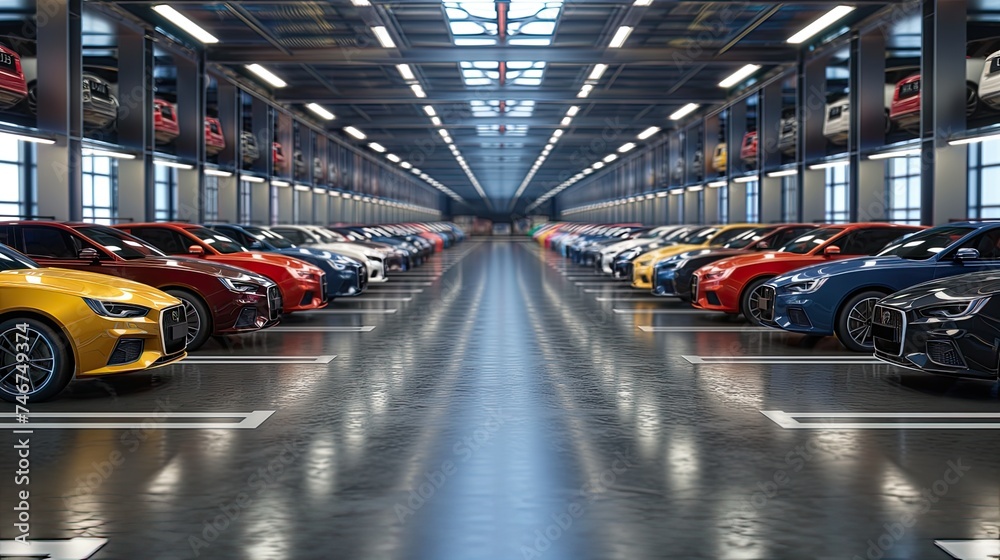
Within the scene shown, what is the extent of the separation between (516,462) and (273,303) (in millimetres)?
6622

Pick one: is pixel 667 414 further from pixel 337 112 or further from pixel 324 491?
pixel 337 112

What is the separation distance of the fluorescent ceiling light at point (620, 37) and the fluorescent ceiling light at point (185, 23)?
376 inches

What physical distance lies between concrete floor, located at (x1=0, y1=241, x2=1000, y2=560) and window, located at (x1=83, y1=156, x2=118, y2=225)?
76.1 ft

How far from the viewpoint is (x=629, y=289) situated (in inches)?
863

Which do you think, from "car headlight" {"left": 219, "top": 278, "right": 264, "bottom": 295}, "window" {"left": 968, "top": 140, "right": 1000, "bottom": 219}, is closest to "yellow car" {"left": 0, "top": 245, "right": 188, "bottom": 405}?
"car headlight" {"left": 219, "top": 278, "right": 264, "bottom": 295}

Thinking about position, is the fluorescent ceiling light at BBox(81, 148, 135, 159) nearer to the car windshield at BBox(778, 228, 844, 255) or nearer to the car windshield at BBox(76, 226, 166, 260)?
the car windshield at BBox(76, 226, 166, 260)

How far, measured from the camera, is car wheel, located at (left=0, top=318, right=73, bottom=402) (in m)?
7.79

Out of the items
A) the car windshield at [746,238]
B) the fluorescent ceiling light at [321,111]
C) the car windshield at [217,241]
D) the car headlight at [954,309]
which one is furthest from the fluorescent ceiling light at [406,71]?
the car headlight at [954,309]

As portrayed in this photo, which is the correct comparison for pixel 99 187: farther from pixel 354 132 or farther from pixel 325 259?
pixel 325 259

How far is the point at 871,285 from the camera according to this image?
1095cm

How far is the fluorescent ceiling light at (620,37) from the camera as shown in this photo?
2192 centimetres

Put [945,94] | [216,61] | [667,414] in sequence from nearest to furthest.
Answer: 1. [667,414]
2. [945,94]
3. [216,61]

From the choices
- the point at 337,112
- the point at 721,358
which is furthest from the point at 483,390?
the point at 337,112

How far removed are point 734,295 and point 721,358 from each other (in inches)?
139
